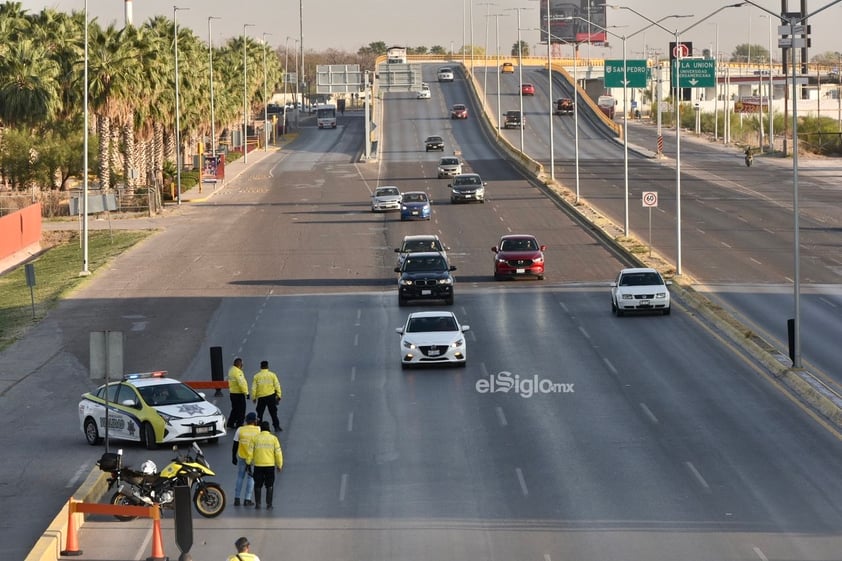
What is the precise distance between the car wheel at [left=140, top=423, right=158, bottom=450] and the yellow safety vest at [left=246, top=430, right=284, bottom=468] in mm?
5370

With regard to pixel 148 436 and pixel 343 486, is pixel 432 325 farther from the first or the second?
pixel 343 486

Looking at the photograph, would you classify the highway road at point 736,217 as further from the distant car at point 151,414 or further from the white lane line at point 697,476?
the distant car at point 151,414

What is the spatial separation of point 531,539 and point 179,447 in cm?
943

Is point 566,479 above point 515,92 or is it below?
below

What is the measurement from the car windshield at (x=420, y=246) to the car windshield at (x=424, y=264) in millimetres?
4992

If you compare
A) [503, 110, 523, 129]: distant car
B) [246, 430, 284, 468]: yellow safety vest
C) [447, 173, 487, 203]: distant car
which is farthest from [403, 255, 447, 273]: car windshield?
[503, 110, 523, 129]: distant car

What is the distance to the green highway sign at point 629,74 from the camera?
95.6 m

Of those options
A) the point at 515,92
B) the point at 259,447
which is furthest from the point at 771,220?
the point at 515,92

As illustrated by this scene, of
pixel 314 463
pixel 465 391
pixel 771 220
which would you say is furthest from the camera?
pixel 771 220

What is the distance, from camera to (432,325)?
36.9m

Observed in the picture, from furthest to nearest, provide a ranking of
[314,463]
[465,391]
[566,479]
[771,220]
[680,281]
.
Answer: [771,220] < [680,281] < [465,391] < [314,463] < [566,479]

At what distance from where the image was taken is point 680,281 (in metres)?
49.3

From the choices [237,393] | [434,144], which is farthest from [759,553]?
[434,144]

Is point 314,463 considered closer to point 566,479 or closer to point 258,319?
point 566,479
